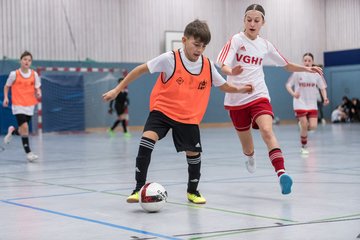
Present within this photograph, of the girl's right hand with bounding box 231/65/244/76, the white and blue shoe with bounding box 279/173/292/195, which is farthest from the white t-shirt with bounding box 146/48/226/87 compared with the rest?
the white and blue shoe with bounding box 279/173/292/195

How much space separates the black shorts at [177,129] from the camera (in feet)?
19.3

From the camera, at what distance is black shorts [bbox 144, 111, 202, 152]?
19.3 feet

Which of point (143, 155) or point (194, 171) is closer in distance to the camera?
point (143, 155)

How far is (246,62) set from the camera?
281 inches

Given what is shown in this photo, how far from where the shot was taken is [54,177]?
8656mm

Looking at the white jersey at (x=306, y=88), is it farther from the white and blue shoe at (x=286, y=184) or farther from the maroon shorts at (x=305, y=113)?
the white and blue shoe at (x=286, y=184)

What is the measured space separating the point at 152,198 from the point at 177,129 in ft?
2.74

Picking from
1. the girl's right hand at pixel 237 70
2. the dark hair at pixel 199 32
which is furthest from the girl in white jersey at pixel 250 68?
the dark hair at pixel 199 32

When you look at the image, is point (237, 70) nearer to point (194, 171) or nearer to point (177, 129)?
point (177, 129)

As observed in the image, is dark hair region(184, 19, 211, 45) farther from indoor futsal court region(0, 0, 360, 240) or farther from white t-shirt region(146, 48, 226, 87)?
white t-shirt region(146, 48, 226, 87)

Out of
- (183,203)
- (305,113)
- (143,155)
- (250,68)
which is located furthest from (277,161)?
(305,113)

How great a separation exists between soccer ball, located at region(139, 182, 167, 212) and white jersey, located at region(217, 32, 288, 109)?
2.05m

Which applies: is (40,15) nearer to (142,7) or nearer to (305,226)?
(142,7)

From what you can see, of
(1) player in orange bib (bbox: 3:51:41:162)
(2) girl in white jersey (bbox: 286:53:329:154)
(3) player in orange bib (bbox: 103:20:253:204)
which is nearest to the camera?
(3) player in orange bib (bbox: 103:20:253:204)
